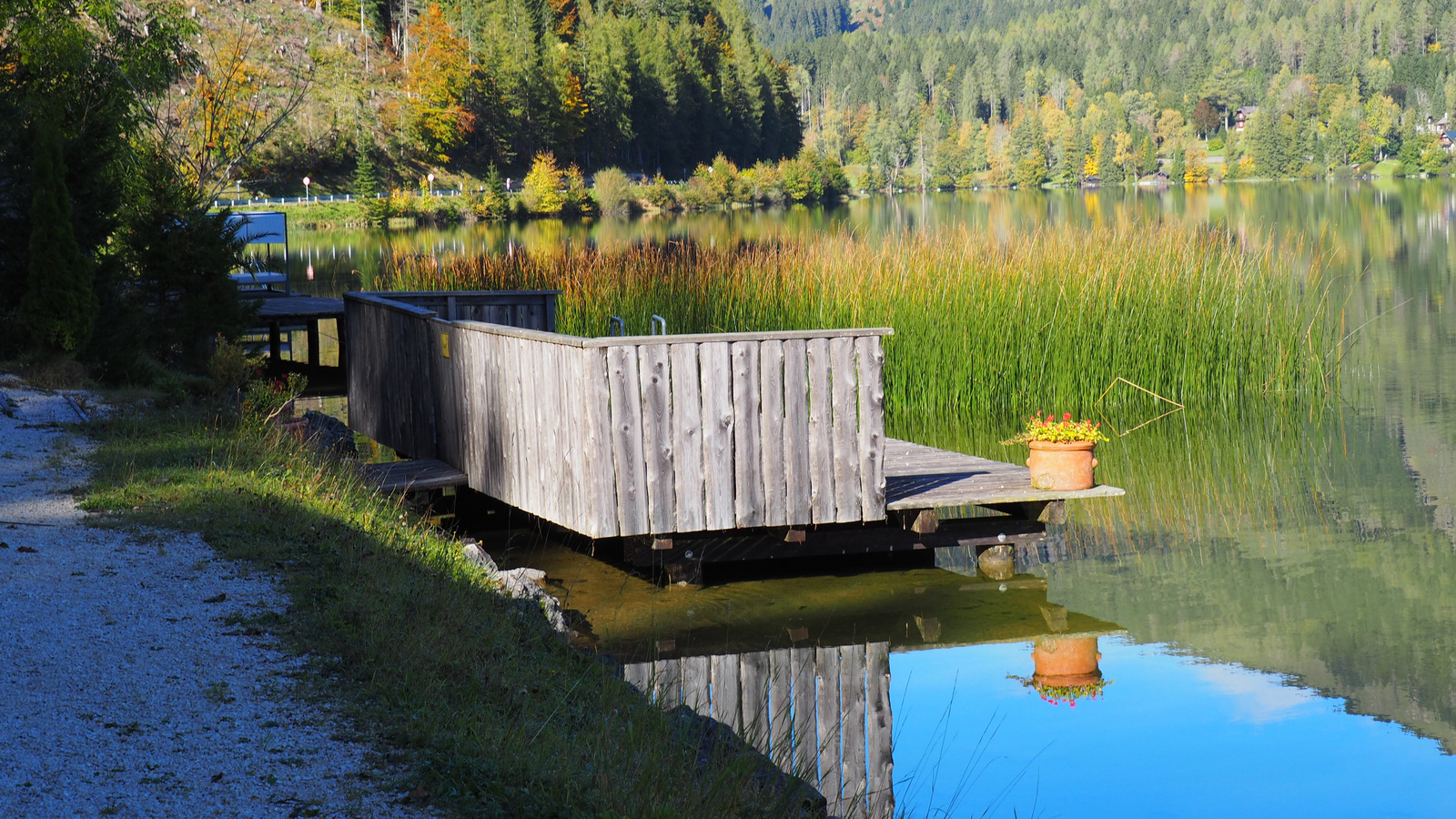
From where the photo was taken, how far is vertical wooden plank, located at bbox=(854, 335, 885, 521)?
25.9ft

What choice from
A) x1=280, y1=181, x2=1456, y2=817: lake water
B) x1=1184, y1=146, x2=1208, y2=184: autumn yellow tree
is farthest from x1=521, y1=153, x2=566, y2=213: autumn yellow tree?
x1=1184, y1=146, x2=1208, y2=184: autumn yellow tree

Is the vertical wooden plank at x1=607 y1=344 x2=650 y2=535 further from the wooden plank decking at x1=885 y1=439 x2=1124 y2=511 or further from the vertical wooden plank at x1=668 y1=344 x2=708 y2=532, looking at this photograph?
the wooden plank decking at x1=885 y1=439 x2=1124 y2=511

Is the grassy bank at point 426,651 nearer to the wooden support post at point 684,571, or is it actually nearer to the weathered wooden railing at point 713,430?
the weathered wooden railing at point 713,430

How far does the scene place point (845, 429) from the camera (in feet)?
26.3

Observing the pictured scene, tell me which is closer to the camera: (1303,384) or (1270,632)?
(1270,632)

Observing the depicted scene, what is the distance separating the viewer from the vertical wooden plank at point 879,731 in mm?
5617

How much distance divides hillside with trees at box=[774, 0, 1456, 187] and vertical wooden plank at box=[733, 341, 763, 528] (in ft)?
365

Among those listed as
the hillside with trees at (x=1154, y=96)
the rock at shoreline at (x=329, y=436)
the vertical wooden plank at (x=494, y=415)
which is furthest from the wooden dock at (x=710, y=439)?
the hillside with trees at (x=1154, y=96)

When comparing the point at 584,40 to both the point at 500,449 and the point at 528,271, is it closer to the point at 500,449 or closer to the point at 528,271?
the point at 528,271

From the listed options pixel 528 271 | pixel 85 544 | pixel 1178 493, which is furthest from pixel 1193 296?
pixel 85 544

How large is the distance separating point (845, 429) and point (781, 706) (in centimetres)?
185

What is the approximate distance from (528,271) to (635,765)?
13.5 meters

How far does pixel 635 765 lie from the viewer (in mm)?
4297

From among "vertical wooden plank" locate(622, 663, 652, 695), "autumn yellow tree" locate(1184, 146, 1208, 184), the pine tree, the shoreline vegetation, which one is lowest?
"vertical wooden plank" locate(622, 663, 652, 695)
